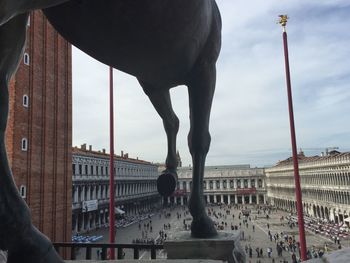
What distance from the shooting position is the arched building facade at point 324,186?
152 feet

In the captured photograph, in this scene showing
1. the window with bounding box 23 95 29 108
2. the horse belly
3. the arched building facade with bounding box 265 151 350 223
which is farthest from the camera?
the arched building facade with bounding box 265 151 350 223

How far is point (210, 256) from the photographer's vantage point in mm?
2803

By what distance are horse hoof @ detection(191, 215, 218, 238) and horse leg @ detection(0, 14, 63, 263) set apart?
145cm

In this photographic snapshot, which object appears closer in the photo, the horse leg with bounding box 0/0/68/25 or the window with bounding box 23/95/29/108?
the horse leg with bounding box 0/0/68/25

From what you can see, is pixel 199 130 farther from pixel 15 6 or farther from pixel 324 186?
pixel 324 186

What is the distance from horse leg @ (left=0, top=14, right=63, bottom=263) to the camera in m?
1.59

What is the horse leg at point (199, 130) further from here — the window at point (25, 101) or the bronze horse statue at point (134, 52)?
the window at point (25, 101)

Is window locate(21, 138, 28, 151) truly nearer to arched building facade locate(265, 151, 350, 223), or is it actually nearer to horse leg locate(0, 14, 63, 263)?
horse leg locate(0, 14, 63, 263)

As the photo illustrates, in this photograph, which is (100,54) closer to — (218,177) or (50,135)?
(50,135)

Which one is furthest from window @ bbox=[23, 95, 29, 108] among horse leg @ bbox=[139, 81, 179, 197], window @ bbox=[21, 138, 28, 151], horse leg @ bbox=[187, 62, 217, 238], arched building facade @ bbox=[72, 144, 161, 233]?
horse leg @ bbox=[187, 62, 217, 238]

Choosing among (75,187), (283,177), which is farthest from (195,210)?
(283,177)

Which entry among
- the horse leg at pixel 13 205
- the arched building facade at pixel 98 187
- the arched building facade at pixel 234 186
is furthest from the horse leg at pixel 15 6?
the arched building facade at pixel 234 186

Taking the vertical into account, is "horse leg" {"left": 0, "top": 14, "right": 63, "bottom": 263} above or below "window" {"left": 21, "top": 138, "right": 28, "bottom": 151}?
below

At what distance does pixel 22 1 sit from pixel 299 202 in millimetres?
13445
